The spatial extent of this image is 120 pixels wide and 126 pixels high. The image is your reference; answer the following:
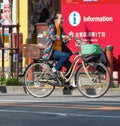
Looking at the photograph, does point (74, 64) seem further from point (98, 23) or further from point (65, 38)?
point (98, 23)

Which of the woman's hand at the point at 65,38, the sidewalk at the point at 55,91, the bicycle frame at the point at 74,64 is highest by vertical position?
the woman's hand at the point at 65,38

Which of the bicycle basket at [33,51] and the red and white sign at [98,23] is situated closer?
the bicycle basket at [33,51]

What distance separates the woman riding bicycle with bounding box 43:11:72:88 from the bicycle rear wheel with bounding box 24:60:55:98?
0.26 meters

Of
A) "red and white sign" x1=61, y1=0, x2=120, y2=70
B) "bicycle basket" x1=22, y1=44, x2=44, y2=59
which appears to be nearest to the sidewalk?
"bicycle basket" x1=22, y1=44, x2=44, y2=59

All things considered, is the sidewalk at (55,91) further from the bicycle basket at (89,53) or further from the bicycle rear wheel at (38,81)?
the bicycle basket at (89,53)

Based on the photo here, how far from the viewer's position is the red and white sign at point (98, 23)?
656 inches

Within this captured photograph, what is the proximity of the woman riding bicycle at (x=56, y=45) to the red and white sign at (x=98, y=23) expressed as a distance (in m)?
2.83

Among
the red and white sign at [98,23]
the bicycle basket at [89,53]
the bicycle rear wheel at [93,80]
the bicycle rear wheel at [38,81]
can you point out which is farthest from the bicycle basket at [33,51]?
the red and white sign at [98,23]

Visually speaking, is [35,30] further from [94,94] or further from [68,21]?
[94,94]

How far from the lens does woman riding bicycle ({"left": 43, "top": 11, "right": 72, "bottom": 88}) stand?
13.8 metres

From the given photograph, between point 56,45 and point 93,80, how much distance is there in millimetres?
1054

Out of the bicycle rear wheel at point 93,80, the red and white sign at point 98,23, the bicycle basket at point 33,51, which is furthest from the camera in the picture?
the red and white sign at point 98,23

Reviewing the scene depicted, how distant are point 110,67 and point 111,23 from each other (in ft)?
4.23

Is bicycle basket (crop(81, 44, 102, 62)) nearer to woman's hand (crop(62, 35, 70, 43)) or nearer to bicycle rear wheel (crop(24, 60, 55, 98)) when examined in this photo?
woman's hand (crop(62, 35, 70, 43))
